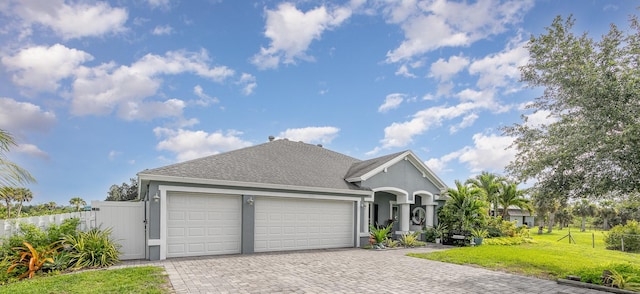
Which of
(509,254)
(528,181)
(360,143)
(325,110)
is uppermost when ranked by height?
(325,110)

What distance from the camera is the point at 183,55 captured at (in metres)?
13.3

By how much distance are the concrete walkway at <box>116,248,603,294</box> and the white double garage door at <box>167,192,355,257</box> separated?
801mm

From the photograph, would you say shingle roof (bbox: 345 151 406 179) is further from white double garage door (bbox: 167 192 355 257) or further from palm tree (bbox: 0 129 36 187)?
palm tree (bbox: 0 129 36 187)

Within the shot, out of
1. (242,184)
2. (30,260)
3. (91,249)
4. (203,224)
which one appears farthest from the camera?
(242,184)

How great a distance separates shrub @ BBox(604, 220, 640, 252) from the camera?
1969 cm

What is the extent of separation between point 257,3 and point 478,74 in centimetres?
967

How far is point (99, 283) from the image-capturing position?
24.7 ft

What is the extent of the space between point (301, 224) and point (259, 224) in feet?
5.97

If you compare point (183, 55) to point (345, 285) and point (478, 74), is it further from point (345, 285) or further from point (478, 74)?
point (478, 74)

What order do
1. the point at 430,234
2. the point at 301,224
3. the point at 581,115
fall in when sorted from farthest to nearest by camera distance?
the point at 430,234, the point at 301,224, the point at 581,115

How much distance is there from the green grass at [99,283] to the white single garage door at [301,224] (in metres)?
4.75

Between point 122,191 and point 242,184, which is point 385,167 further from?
point 122,191

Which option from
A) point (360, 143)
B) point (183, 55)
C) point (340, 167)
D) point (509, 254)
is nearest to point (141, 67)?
point (183, 55)

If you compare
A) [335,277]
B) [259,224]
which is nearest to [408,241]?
[259,224]
